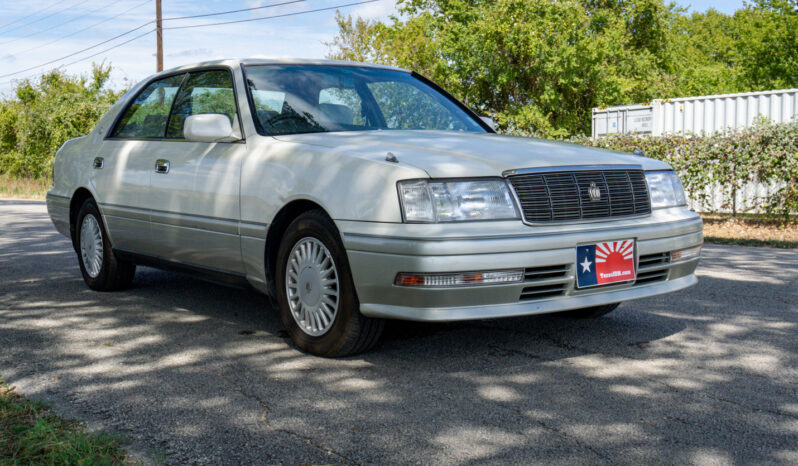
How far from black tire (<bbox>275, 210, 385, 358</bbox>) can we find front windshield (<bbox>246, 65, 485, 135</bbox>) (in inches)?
30.2

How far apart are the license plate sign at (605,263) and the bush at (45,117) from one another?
27.0 meters

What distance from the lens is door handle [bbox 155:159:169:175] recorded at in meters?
5.36

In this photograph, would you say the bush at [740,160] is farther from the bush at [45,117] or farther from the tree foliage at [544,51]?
the bush at [45,117]

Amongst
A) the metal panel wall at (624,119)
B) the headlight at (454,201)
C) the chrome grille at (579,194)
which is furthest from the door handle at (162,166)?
the metal panel wall at (624,119)

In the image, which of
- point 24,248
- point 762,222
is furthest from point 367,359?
point 762,222

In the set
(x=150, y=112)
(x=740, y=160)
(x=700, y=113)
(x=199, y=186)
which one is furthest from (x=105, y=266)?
(x=700, y=113)

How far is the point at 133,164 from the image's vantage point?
5.77m

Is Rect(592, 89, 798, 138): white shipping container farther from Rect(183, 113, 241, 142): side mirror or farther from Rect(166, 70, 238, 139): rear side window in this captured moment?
Rect(183, 113, 241, 142): side mirror

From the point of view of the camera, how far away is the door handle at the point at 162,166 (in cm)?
536

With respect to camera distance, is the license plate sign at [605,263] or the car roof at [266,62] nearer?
the license plate sign at [605,263]

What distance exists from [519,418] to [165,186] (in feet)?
10.0

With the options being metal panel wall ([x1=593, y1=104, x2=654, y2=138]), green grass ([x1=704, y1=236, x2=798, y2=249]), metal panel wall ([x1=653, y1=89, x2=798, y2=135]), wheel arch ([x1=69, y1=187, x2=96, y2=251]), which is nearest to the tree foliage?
metal panel wall ([x1=593, y1=104, x2=654, y2=138])

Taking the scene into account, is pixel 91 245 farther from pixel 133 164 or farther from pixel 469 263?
pixel 469 263

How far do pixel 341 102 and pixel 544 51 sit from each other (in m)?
24.1
